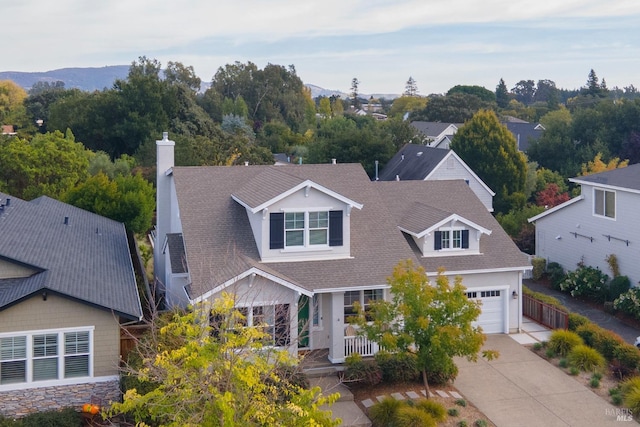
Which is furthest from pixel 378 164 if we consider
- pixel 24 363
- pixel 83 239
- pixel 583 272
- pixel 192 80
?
pixel 192 80

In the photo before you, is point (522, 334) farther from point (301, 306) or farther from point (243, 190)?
point (243, 190)

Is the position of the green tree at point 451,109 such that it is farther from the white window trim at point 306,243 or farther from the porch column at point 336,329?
the porch column at point 336,329

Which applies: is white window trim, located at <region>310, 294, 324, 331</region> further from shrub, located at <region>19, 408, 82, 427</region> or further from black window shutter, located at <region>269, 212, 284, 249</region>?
shrub, located at <region>19, 408, 82, 427</region>

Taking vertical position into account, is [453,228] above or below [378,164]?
below

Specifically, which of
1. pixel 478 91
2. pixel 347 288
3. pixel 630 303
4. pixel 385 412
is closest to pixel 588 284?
pixel 630 303

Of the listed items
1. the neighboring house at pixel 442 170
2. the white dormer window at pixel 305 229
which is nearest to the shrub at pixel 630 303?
the white dormer window at pixel 305 229

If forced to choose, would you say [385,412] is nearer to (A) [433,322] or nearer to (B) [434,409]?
(B) [434,409]

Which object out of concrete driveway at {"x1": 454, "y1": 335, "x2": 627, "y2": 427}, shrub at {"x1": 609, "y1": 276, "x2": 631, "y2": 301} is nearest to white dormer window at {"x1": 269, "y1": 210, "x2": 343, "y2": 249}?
concrete driveway at {"x1": 454, "y1": 335, "x2": 627, "y2": 427}
